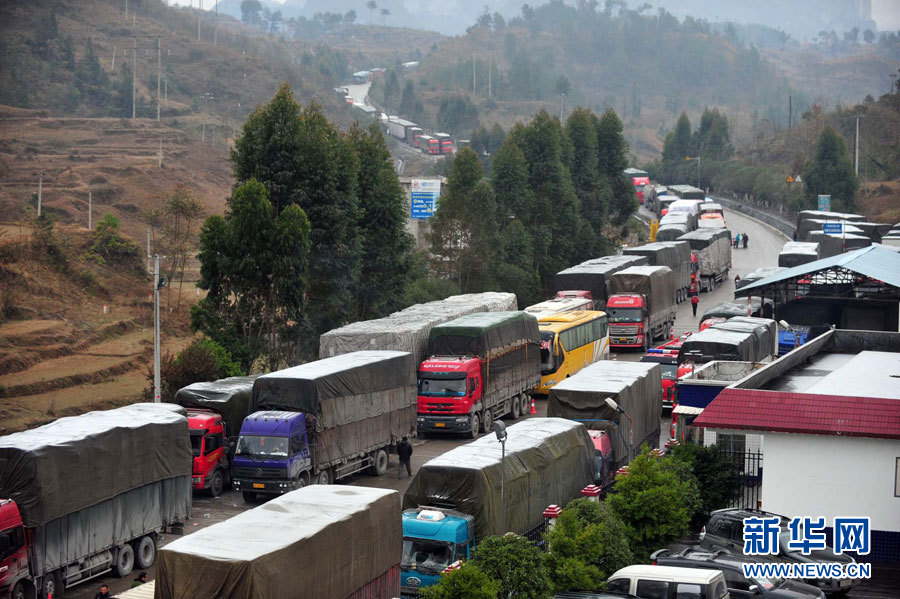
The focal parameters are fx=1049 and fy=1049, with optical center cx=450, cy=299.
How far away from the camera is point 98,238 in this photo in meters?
63.4

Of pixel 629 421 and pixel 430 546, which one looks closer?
pixel 430 546

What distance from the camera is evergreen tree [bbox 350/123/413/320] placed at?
4669cm

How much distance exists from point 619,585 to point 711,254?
174ft

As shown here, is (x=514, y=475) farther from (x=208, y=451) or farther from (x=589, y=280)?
(x=589, y=280)

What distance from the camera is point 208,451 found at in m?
27.1

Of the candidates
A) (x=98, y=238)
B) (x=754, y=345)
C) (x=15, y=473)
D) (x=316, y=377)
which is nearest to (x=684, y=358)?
(x=754, y=345)

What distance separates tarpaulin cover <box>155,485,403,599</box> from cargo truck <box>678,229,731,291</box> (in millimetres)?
51421

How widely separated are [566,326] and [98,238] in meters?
34.8

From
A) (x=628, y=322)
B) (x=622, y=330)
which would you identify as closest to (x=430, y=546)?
(x=622, y=330)

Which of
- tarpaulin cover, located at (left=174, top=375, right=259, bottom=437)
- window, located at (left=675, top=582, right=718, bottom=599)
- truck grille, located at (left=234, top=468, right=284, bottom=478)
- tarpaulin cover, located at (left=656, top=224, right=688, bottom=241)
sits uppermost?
tarpaulin cover, located at (left=656, top=224, right=688, bottom=241)

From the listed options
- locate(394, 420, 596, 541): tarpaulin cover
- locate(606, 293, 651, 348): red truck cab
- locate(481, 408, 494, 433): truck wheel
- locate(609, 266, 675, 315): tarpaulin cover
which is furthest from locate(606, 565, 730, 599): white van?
locate(609, 266, 675, 315): tarpaulin cover

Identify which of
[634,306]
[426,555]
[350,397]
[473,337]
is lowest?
[426,555]

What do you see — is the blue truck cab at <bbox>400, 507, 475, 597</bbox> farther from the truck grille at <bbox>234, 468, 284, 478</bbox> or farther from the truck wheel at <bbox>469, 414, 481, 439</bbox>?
the truck wheel at <bbox>469, 414, 481, 439</bbox>

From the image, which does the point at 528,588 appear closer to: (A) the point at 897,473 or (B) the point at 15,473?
(A) the point at 897,473
